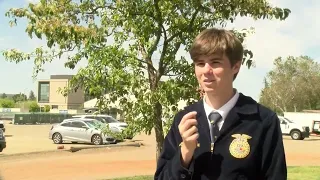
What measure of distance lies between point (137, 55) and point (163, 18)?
26.8 inches

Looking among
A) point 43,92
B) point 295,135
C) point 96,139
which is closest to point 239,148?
point 96,139

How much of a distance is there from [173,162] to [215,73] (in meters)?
0.48

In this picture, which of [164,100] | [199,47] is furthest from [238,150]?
[164,100]

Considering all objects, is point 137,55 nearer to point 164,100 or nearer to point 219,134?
point 164,100

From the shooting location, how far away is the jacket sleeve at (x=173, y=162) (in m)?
2.40

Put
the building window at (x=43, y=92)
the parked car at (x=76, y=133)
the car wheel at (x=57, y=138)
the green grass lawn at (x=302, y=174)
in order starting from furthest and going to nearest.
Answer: the building window at (x=43, y=92)
the car wheel at (x=57, y=138)
the parked car at (x=76, y=133)
the green grass lawn at (x=302, y=174)

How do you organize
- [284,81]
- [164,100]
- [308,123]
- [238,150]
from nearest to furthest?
1. [238,150]
2. [164,100]
3. [308,123]
4. [284,81]

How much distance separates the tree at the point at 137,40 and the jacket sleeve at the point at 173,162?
15.1 ft

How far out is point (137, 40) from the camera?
755cm

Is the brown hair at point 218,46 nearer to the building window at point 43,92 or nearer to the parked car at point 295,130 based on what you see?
the parked car at point 295,130

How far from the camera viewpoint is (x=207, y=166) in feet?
8.00

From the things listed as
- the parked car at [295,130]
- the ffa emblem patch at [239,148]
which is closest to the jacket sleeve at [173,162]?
the ffa emblem patch at [239,148]

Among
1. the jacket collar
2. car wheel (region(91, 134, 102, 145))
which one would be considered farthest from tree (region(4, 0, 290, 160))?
car wheel (region(91, 134, 102, 145))

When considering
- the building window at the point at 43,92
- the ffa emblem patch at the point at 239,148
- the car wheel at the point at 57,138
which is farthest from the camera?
the building window at the point at 43,92
